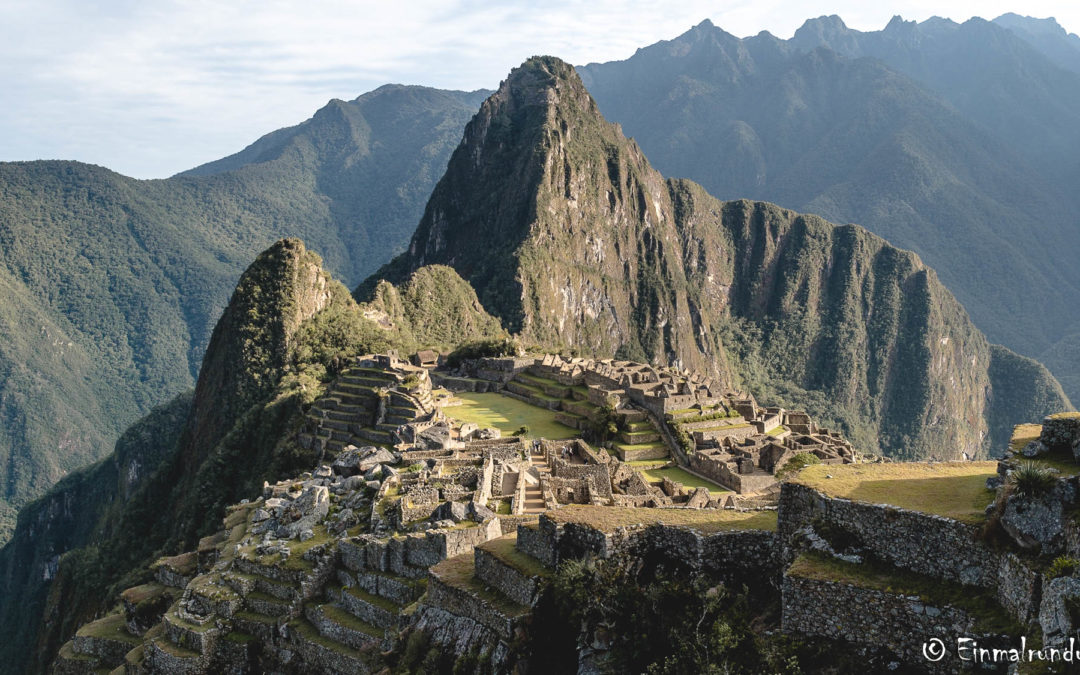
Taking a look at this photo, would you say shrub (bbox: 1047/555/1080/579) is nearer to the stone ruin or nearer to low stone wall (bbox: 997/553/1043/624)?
low stone wall (bbox: 997/553/1043/624)

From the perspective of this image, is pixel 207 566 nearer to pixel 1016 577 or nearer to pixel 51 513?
pixel 1016 577

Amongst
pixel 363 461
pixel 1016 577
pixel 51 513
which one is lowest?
pixel 51 513

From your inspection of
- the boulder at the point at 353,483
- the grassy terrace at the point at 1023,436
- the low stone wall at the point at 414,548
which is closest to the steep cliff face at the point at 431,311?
the boulder at the point at 353,483

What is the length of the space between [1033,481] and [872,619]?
2.31m

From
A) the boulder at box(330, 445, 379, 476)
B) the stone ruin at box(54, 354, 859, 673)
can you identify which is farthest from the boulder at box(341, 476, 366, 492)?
the boulder at box(330, 445, 379, 476)

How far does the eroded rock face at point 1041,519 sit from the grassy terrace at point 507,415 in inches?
1472

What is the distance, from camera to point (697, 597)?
11.5 m

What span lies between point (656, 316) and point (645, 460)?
5578 inches

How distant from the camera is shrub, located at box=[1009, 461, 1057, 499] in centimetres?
934

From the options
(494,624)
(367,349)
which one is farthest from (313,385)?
(494,624)

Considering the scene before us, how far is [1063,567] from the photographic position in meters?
8.52

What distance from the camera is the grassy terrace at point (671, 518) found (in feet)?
41.3

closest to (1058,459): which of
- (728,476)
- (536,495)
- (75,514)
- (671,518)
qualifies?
(671,518)

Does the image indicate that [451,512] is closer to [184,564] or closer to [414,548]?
[414,548]
